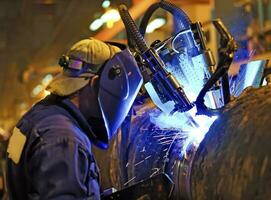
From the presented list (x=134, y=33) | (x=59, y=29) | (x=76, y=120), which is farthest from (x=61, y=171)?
(x=59, y=29)

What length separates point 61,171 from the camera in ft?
4.79

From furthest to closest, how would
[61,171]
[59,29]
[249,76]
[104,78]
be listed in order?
[59,29] < [249,76] < [104,78] < [61,171]

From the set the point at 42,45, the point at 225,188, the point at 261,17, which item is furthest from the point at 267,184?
the point at 42,45

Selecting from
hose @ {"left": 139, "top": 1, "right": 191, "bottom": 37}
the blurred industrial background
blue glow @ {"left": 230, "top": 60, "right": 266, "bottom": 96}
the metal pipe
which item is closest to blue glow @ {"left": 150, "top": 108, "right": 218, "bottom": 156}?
the metal pipe

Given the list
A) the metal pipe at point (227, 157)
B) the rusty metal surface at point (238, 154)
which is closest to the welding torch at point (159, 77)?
the metal pipe at point (227, 157)

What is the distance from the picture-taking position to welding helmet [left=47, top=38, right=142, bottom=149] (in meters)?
1.65

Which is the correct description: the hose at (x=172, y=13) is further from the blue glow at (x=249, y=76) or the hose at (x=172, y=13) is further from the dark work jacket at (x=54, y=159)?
the dark work jacket at (x=54, y=159)

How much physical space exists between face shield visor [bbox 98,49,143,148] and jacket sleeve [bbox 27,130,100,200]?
16 centimetres

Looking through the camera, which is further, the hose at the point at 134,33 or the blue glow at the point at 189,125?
the hose at the point at 134,33

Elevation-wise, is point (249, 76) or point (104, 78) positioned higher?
point (104, 78)

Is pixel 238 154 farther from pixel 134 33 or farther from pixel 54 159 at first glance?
pixel 134 33

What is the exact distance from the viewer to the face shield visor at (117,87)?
164cm

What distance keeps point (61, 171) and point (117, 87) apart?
1.06 ft

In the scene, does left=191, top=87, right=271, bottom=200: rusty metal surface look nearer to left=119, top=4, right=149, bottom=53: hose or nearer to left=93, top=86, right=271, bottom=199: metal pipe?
left=93, top=86, right=271, bottom=199: metal pipe
